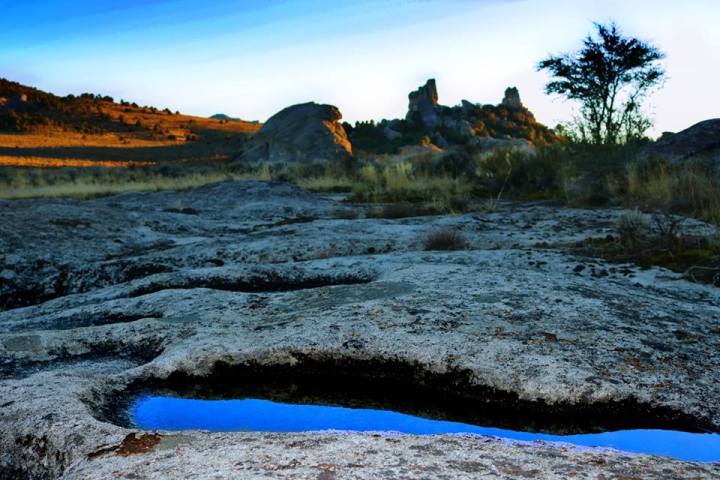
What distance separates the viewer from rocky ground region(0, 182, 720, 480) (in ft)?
5.57

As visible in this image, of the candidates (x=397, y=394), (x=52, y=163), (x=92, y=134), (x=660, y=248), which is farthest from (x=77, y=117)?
(x=397, y=394)

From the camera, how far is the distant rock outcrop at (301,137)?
3092cm

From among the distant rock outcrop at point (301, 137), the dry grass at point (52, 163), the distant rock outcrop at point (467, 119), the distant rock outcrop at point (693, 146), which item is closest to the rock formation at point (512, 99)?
the distant rock outcrop at point (467, 119)

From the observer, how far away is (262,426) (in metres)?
2.10

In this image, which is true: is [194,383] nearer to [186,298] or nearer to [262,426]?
[262,426]

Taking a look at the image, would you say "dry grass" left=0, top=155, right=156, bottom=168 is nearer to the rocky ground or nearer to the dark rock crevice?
the rocky ground

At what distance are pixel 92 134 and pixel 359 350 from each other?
47879 mm

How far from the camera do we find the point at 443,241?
223 inches

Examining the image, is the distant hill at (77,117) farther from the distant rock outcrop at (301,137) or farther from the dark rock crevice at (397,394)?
the dark rock crevice at (397,394)

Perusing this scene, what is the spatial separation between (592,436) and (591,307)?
1151 millimetres

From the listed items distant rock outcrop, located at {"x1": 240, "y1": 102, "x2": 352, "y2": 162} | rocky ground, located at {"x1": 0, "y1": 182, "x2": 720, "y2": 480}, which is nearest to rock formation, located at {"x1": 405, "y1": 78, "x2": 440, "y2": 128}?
distant rock outcrop, located at {"x1": 240, "y1": 102, "x2": 352, "y2": 162}

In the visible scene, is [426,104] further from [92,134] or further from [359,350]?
[359,350]

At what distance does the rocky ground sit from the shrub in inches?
21.9

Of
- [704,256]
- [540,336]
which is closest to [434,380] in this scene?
[540,336]
